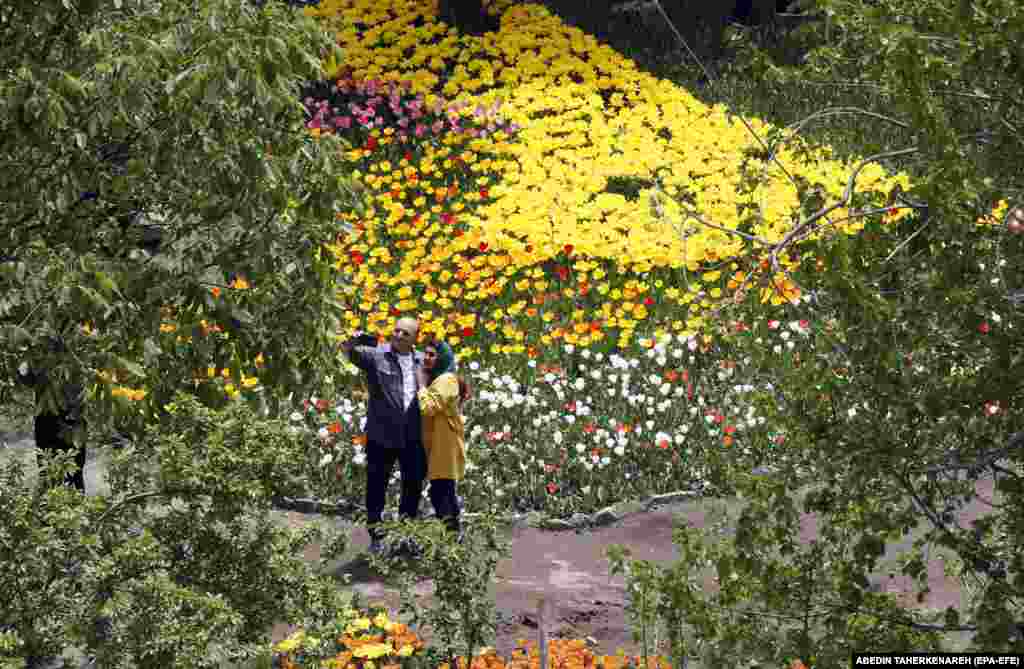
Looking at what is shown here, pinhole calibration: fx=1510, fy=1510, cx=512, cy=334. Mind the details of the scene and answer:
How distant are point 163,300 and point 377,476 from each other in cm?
256

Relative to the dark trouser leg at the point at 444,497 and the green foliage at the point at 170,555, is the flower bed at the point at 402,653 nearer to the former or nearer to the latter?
the green foliage at the point at 170,555

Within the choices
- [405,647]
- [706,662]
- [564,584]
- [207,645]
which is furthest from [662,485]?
[207,645]

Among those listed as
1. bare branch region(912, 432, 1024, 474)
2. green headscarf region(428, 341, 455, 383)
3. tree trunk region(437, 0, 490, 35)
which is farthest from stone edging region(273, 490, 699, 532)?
tree trunk region(437, 0, 490, 35)

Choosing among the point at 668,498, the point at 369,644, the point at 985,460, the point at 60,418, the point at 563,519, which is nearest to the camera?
the point at 985,460

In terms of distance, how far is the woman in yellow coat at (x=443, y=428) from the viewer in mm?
8820

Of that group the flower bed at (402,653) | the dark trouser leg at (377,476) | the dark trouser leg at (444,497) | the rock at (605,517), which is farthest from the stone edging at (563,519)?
the flower bed at (402,653)

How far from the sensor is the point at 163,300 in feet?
23.1

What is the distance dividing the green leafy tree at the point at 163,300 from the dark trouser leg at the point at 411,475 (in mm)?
1657

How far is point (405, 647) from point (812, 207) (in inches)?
137

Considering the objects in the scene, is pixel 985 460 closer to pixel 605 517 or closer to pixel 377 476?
pixel 377 476

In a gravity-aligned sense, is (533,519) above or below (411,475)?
below

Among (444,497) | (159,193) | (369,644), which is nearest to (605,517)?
(444,497)

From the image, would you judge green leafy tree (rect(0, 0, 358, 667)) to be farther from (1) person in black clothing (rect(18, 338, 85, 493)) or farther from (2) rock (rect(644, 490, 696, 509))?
(2) rock (rect(644, 490, 696, 509))

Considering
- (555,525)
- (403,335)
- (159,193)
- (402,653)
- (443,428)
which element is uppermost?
(159,193)
